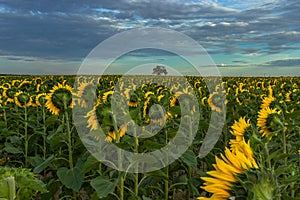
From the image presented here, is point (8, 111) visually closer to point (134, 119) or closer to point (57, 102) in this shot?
point (57, 102)

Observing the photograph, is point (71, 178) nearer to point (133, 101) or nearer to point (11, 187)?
point (11, 187)

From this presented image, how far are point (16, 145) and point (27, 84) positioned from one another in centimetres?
802

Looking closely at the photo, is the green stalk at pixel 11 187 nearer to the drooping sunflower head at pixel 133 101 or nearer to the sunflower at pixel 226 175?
Answer: the sunflower at pixel 226 175

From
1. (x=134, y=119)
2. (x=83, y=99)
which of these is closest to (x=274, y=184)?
(x=134, y=119)

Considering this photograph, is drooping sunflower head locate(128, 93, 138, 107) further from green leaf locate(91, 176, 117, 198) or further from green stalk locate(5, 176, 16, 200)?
green stalk locate(5, 176, 16, 200)

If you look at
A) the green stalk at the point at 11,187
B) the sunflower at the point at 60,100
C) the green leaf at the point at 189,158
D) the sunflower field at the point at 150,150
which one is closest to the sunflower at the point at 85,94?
the sunflower field at the point at 150,150

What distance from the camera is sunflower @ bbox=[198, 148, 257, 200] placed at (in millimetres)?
1253

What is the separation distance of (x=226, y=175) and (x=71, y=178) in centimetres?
226

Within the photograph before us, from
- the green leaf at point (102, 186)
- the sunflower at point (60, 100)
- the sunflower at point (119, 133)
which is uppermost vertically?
the sunflower at point (60, 100)

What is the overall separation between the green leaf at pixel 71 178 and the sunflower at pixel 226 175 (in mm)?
2137

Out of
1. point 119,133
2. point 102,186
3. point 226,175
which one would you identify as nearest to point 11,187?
point 226,175

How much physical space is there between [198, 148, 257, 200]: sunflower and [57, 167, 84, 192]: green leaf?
214 centimetres

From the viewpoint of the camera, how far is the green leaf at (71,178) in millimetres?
3268

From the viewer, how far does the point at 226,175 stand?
127 cm
